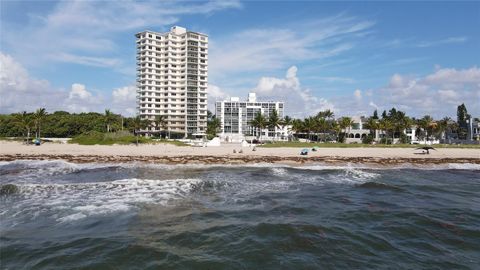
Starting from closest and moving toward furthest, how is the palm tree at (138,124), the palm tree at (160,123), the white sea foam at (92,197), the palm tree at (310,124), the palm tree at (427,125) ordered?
the white sea foam at (92,197) → the palm tree at (310,124) → the palm tree at (427,125) → the palm tree at (138,124) → the palm tree at (160,123)

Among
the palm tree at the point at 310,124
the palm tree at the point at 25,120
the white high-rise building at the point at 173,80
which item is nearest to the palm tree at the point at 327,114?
the palm tree at the point at 310,124

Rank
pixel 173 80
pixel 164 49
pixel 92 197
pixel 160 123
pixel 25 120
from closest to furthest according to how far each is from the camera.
A: pixel 92 197 < pixel 25 120 < pixel 160 123 < pixel 173 80 < pixel 164 49

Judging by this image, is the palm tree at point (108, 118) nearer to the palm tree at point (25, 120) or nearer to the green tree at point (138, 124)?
the green tree at point (138, 124)

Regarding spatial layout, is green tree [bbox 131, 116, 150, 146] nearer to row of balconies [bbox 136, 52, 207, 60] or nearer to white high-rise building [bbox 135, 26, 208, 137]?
white high-rise building [bbox 135, 26, 208, 137]

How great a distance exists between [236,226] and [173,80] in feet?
410

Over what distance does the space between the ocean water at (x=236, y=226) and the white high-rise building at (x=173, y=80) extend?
110 meters

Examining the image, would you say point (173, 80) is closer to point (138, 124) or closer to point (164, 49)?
point (164, 49)

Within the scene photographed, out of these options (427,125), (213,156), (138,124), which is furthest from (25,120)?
(427,125)

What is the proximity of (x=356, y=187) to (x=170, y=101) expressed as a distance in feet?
381

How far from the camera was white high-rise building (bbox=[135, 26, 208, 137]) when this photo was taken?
129625 millimetres

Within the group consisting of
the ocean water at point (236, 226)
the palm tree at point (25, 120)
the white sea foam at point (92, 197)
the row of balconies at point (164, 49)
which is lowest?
the ocean water at point (236, 226)

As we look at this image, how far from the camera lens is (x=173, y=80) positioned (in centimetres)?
13212

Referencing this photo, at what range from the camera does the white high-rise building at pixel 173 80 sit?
12962cm

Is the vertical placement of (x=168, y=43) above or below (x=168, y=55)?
above
